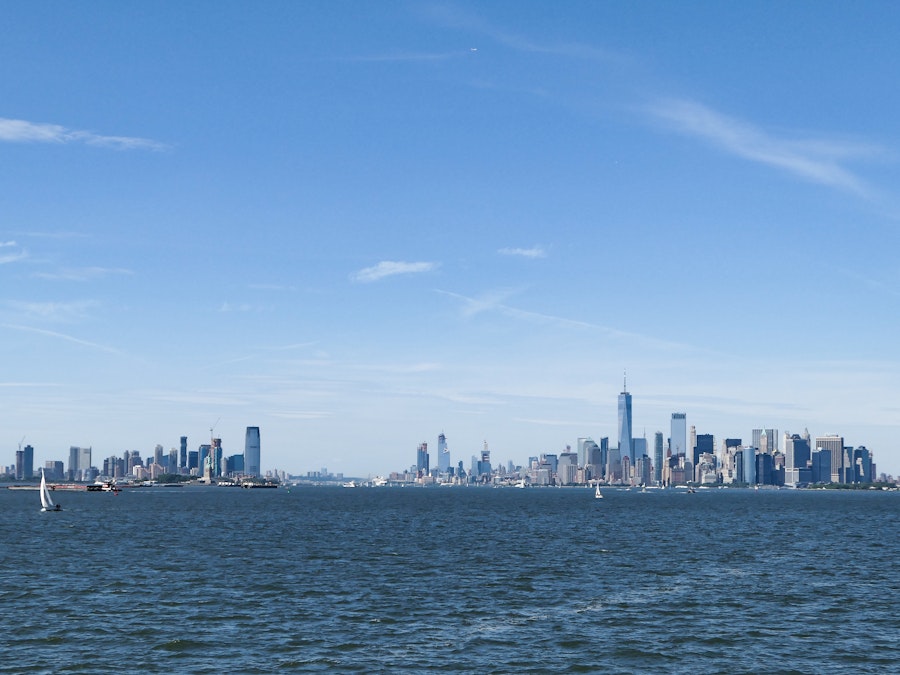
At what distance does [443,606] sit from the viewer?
71312 mm

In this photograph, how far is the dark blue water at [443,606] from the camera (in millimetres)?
53875

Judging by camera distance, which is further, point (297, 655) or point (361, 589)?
point (361, 589)

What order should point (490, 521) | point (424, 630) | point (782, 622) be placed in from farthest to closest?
point (490, 521) → point (782, 622) → point (424, 630)

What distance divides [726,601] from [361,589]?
3018 centimetres

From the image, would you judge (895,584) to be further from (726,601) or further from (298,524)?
(298,524)

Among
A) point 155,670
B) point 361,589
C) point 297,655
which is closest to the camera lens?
point 155,670

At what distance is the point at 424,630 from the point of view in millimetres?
61719

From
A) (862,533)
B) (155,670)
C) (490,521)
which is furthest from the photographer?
(490,521)

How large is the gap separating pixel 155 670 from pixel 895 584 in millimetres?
69313

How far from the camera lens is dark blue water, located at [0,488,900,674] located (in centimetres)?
5388

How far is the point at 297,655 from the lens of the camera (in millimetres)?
54094

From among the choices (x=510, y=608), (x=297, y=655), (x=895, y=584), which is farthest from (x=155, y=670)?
(x=895, y=584)

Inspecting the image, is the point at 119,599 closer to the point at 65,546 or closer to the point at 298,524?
the point at 65,546

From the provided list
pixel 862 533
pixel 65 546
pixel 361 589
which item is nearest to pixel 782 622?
pixel 361 589
